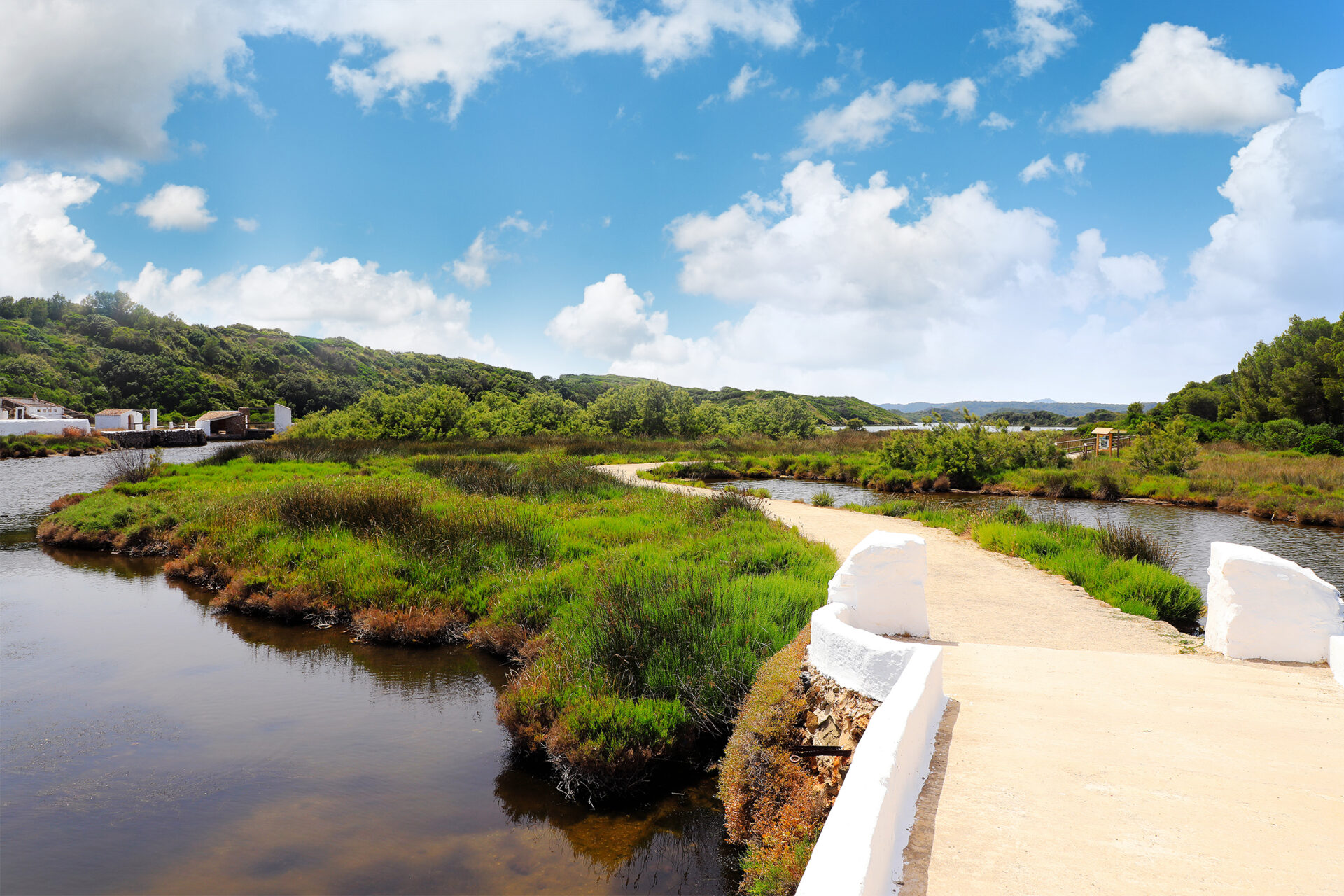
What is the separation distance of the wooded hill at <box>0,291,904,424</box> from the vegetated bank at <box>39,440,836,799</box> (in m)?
46.3

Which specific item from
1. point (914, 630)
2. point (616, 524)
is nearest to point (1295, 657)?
point (914, 630)

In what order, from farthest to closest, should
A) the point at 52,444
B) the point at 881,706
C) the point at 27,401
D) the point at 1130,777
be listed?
the point at 27,401
the point at 52,444
the point at 881,706
the point at 1130,777

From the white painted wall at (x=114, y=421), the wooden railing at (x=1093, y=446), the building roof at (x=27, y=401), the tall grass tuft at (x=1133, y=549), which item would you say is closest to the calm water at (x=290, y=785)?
the tall grass tuft at (x=1133, y=549)

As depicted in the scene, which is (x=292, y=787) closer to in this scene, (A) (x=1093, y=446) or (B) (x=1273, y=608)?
(B) (x=1273, y=608)

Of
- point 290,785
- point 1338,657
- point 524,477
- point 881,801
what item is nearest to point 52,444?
point 524,477

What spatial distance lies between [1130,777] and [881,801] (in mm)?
1657

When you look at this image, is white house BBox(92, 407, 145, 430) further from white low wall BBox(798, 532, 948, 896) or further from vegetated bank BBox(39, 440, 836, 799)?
white low wall BBox(798, 532, 948, 896)

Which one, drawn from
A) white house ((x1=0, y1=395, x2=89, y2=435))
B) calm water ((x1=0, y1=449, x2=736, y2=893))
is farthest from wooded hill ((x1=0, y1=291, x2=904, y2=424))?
calm water ((x1=0, y1=449, x2=736, y2=893))

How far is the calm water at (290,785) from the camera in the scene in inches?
185

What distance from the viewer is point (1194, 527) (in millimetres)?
16609

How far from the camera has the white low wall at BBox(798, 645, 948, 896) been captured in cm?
211

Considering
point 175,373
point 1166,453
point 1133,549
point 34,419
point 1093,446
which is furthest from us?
point 175,373

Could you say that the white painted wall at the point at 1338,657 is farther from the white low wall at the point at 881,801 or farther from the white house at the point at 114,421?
the white house at the point at 114,421

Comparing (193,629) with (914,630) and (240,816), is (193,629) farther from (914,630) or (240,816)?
(914,630)
